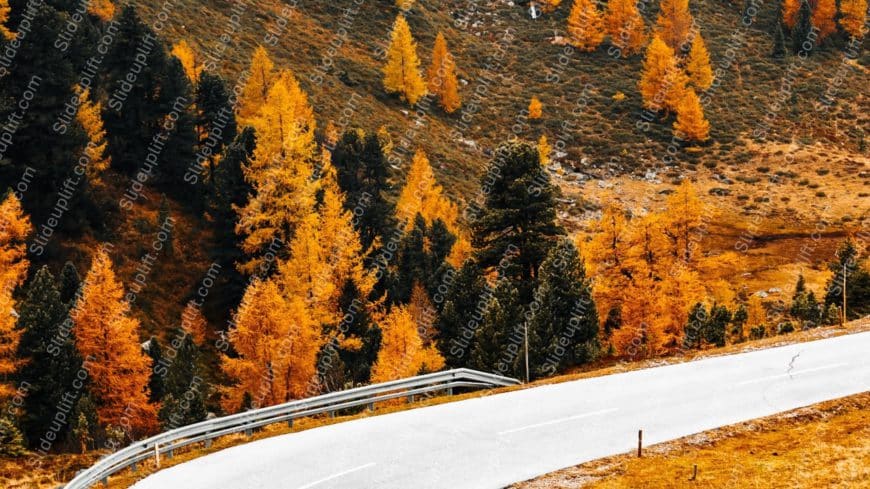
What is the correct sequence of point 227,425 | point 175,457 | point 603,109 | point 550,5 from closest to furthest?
1. point 175,457
2. point 227,425
3. point 603,109
4. point 550,5

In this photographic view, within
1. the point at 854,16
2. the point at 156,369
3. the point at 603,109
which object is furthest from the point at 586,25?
the point at 156,369

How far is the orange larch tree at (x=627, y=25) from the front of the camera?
12081 cm

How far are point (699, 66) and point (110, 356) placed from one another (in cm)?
9951

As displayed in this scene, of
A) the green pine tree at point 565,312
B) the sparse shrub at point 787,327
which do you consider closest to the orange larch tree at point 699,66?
the sparse shrub at point 787,327

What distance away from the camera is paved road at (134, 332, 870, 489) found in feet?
50.2

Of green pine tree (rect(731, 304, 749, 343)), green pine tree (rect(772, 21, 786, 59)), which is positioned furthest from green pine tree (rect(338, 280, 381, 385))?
green pine tree (rect(772, 21, 786, 59))

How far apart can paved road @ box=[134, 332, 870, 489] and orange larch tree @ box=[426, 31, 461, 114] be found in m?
84.7

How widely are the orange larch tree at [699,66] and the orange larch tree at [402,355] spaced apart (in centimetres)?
8486

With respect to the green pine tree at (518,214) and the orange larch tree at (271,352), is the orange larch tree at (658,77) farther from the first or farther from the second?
the orange larch tree at (271,352)

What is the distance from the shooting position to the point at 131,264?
152ft

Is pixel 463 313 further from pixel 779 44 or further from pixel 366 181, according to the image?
pixel 779 44

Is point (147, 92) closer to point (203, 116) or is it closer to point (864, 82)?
point (203, 116)

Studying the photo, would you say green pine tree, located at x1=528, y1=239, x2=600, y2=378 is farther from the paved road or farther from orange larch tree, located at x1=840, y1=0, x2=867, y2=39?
orange larch tree, located at x1=840, y1=0, x2=867, y2=39

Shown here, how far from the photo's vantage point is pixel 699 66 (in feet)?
364
